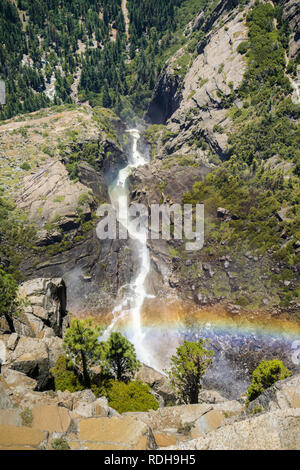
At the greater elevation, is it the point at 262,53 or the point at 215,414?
the point at 262,53

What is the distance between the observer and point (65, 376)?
133 feet

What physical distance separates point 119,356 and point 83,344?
23.0ft

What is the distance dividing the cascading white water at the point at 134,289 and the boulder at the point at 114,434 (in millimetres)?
41987

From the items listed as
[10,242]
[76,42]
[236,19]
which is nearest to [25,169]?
[10,242]

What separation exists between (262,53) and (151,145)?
179ft

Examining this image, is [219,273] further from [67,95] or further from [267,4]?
[67,95]

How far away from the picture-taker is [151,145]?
137m

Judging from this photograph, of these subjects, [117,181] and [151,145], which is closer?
[117,181]

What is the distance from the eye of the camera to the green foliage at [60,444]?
64.1 feet

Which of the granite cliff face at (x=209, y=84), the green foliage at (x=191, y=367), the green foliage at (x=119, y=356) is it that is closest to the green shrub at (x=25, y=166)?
the granite cliff face at (x=209, y=84)

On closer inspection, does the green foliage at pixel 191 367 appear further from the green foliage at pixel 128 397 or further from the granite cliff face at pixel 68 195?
the granite cliff face at pixel 68 195

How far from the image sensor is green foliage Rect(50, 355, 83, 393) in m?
39.3

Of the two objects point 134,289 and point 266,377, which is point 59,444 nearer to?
point 266,377

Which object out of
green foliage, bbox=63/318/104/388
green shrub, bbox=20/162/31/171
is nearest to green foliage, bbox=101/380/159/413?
green foliage, bbox=63/318/104/388
